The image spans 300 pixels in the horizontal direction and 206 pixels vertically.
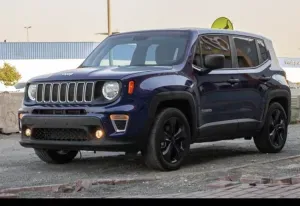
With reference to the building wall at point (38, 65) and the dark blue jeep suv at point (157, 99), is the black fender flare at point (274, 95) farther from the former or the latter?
the building wall at point (38, 65)

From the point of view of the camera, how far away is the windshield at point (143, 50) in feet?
26.2

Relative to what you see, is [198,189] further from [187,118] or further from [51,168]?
[51,168]

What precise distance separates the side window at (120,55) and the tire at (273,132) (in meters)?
2.42

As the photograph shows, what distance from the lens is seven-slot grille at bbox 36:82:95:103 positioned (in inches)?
284

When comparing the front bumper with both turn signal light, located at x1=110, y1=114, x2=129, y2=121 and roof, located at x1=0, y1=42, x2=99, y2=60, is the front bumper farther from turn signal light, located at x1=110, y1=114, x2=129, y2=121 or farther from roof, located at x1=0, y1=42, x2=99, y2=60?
roof, located at x1=0, y1=42, x2=99, y2=60

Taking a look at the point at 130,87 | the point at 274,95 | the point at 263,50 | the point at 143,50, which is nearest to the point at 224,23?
the point at 263,50

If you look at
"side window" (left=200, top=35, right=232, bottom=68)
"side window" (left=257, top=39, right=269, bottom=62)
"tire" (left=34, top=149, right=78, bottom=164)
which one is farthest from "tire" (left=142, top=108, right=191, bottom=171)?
"side window" (left=257, top=39, right=269, bottom=62)

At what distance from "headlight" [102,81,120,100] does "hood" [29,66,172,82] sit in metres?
0.08

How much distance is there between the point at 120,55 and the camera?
342 inches

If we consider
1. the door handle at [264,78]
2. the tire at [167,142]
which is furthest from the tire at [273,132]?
the tire at [167,142]

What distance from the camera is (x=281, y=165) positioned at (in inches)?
307

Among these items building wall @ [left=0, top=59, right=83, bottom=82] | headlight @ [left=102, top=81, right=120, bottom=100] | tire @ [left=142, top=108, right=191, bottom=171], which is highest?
headlight @ [left=102, top=81, right=120, bottom=100]

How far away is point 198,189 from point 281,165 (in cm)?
209
